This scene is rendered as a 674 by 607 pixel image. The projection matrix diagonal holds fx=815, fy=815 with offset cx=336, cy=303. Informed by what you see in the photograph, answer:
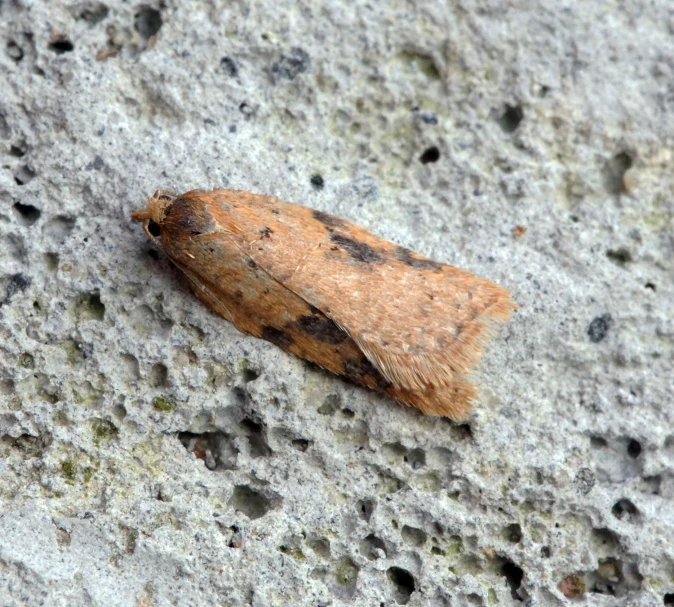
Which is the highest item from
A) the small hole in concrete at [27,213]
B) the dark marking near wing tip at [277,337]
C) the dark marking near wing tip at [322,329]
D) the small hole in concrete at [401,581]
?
the dark marking near wing tip at [322,329]

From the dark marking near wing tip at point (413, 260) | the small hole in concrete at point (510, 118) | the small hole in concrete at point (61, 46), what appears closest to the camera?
the dark marking near wing tip at point (413, 260)

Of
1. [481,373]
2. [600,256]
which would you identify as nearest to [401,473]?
[481,373]

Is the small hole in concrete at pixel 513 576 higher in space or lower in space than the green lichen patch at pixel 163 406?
lower

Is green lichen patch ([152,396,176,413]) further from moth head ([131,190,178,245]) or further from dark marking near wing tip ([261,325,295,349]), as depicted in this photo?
moth head ([131,190,178,245])

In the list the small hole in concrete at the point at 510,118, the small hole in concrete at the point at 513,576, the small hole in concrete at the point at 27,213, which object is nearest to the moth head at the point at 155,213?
the small hole in concrete at the point at 27,213

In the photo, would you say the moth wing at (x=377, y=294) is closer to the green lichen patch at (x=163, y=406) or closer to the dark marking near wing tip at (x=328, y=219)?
the dark marking near wing tip at (x=328, y=219)

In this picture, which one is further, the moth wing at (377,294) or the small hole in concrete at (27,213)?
the small hole in concrete at (27,213)

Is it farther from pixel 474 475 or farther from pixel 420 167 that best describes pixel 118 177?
pixel 474 475

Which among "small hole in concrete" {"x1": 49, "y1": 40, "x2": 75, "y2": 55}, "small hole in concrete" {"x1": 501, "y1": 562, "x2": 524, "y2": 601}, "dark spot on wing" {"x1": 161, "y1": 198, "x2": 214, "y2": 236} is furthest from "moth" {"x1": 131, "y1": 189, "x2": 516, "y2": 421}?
"small hole in concrete" {"x1": 49, "y1": 40, "x2": 75, "y2": 55}
